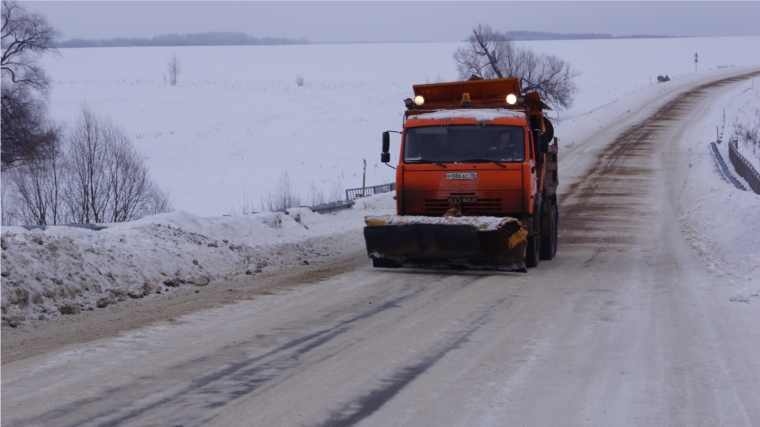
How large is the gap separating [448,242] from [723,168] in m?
17.6

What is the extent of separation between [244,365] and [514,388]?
A: 2196 mm

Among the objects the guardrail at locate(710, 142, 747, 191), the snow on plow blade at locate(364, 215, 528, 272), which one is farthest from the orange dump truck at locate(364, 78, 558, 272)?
the guardrail at locate(710, 142, 747, 191)

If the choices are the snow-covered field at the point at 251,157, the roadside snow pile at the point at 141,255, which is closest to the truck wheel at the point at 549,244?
the snow-covered field at the point at 251,157

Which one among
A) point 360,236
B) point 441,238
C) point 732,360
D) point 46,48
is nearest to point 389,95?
point 46,48

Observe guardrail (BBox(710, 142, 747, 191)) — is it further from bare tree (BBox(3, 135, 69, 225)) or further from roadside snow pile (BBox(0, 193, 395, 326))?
bare tree (BBox(3, 135, 69, 225))

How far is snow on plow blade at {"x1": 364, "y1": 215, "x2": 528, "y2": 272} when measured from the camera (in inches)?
416

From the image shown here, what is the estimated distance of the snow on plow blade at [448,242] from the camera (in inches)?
416

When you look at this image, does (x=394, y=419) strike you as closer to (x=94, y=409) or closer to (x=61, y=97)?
(x=94, y=409)

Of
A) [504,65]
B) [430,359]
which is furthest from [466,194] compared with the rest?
[504,65]

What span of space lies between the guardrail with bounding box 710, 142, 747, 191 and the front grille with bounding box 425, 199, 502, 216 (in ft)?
39.2

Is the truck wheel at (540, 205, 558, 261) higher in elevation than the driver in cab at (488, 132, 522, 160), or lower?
lower

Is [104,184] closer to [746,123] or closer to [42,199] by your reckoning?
[42,199]

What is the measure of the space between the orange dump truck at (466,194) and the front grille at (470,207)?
1cm

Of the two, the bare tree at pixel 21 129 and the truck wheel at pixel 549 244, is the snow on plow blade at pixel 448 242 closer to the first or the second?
the truck wheel at pixel 549 244
